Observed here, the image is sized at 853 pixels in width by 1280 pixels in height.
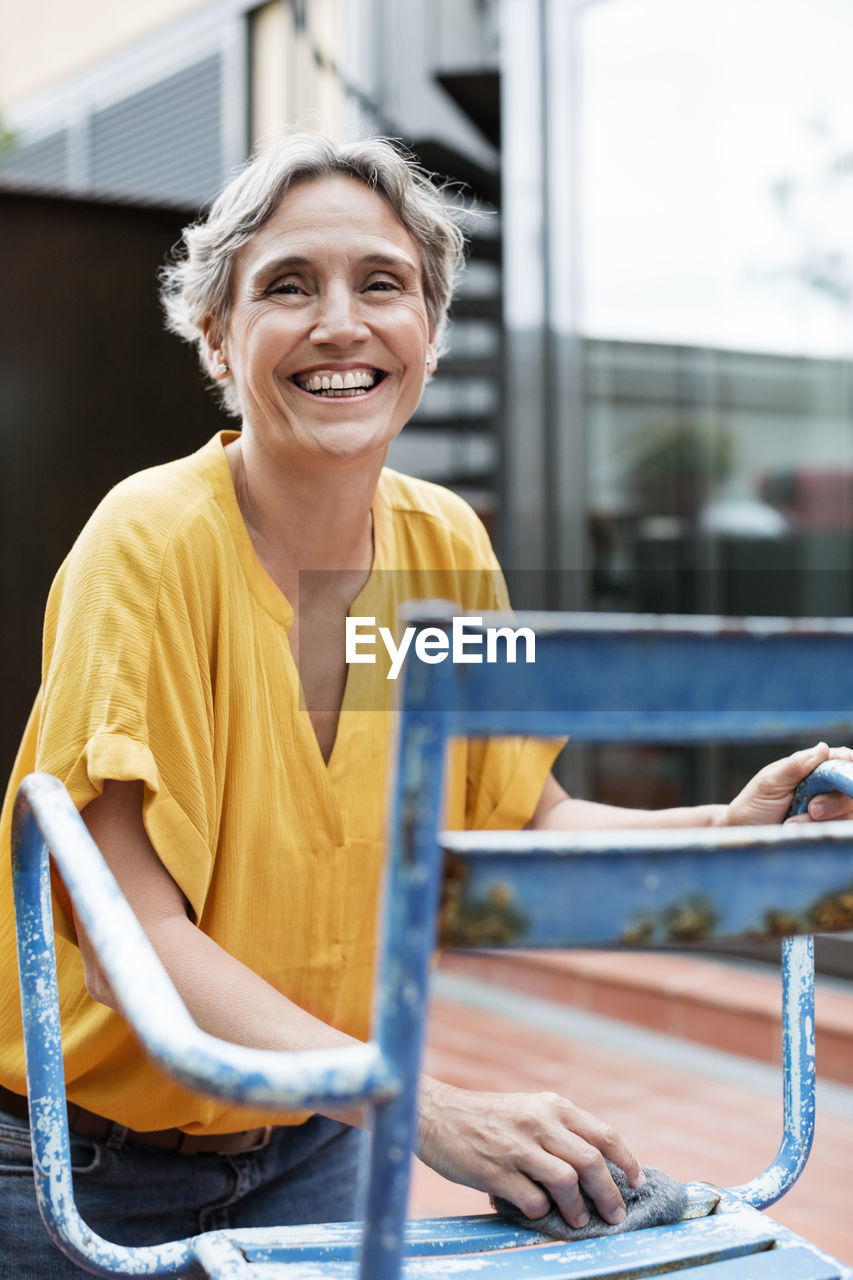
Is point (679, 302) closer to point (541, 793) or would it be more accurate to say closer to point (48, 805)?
point (541, 793)

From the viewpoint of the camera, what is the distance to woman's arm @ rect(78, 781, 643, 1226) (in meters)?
0.88

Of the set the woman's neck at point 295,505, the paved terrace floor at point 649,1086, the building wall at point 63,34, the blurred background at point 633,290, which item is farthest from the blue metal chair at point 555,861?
the building wall at point 63,34

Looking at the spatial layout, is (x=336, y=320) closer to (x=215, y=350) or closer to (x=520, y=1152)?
(x=215, y=350)

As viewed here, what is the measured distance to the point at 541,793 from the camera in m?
1.31

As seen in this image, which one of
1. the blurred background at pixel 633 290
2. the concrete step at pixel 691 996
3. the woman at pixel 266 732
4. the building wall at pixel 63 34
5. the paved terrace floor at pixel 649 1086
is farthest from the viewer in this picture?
the building wall at pixel 63 34

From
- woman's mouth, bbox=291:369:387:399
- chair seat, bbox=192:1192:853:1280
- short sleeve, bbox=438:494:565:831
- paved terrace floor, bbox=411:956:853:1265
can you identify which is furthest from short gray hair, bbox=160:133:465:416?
paved terrace floor, bbox=411:956:853:1265

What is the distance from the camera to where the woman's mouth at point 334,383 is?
1.17 metres

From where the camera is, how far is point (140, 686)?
968 mm

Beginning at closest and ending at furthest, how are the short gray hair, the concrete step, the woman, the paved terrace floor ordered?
the woman
the short gray hair
the paved terrace floor
the concrete step

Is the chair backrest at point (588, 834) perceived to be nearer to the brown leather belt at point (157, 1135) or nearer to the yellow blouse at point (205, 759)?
the yellow blouse at point (205, 759)

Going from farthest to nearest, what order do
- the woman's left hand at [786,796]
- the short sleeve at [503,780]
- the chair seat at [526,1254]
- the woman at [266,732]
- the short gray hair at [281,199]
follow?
1. the short sleeve at [503,780]
2. the short gray hair at [281,199]
3. the woman's left hand at [786,796]
4. the woman at [266,732]
5. the chair seat at [526,1254]

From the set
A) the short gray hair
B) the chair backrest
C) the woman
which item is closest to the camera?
the chair backrest

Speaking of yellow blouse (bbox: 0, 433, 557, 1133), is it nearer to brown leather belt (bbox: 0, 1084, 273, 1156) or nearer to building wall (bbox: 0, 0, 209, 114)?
brown leather belt (bbox: 0, 1084, 273, 1156)

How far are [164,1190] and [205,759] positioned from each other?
0.45 meters
